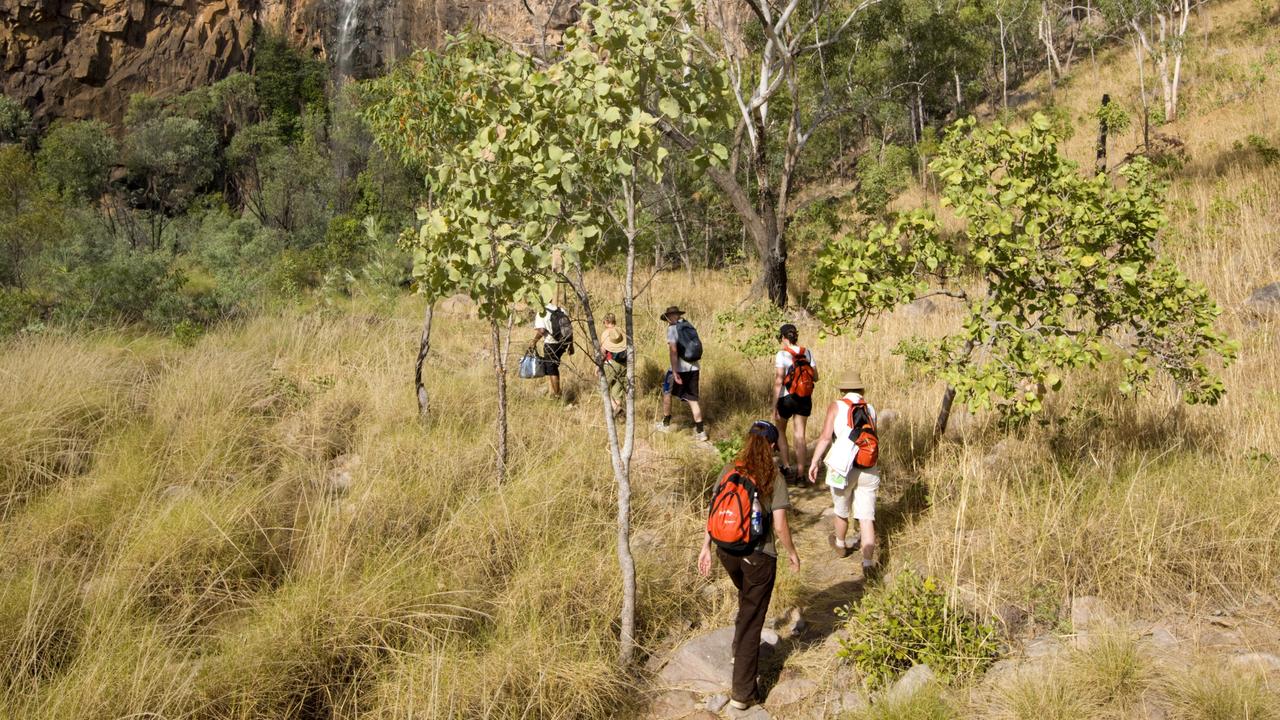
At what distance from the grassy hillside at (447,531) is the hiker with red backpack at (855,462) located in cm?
31

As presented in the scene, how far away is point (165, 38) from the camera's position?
4831 centimetres

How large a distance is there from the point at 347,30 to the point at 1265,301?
5747cm

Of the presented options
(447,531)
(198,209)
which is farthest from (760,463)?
(198,209)

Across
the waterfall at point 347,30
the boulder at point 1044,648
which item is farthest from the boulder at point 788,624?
the waterfall at point 347,30

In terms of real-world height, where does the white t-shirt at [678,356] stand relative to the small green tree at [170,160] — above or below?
below

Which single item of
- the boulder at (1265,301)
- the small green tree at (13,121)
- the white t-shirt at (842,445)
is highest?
the small green tree at (13,121)

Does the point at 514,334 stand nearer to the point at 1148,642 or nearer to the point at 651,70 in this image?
the point at 651,70

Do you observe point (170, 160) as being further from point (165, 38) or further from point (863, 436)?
point (863, 436)

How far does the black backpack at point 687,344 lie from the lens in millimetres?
7941

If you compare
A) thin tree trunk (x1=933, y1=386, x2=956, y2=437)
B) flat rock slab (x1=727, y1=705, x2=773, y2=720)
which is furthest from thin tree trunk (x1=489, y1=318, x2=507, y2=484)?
thin tree trunk (x1=933, y1=386, x2=956, y2=437)

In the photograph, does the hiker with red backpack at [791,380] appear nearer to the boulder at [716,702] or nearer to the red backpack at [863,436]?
the red backpack at [863,436]

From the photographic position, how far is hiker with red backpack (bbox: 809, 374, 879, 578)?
5469 millimetres

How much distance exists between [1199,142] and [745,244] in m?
Answer: 11.0

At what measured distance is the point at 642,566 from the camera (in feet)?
17.3
